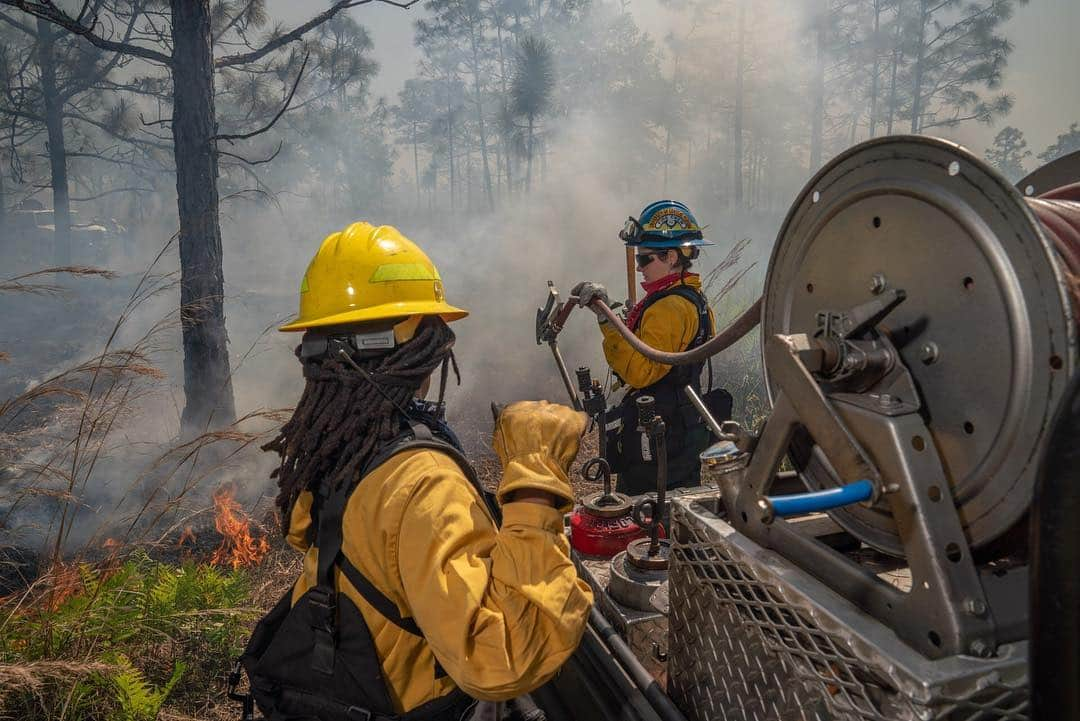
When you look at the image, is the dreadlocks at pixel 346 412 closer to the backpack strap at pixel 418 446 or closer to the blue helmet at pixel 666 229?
the backpack strap at pixel 418 446

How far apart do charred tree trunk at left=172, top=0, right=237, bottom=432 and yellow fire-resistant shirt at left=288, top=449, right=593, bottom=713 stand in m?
6.52

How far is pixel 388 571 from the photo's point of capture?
4.83 feet

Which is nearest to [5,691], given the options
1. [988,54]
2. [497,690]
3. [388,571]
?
[388,571]

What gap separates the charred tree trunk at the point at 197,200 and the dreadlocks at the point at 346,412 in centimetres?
615

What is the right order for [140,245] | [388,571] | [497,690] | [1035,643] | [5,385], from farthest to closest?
1. [140,245]
2. [5,385]
3. [388,571]
4. [497,690]
5. [1035,643]

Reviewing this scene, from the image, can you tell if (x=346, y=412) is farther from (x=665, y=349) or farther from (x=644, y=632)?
(x=665, y=349)

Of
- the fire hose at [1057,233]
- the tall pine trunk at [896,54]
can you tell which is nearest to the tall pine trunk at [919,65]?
the tall pine trunk at [896,54]

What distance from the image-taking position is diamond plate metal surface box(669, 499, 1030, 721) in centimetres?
74

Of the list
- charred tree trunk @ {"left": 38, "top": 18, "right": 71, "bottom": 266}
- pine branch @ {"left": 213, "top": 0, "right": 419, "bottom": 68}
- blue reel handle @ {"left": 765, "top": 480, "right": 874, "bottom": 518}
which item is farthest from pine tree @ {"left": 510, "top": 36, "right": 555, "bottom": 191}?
blue reel handle @ {"left": 765, "top": 480, "right": 874, "bottom": 518}

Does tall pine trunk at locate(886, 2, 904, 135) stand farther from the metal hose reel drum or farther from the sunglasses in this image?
the metal hose reel drum

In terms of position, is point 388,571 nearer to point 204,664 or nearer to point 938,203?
point 938,203

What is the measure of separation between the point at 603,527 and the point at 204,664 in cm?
289

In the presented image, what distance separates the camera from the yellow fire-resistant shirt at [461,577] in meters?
1.34

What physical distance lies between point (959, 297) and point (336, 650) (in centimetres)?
159
